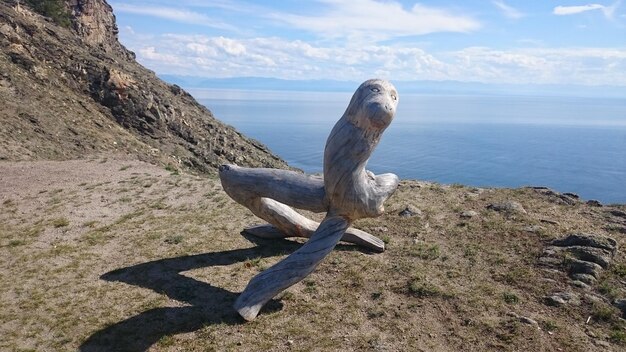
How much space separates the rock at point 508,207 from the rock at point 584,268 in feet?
12.0

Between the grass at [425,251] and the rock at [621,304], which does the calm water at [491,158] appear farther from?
the rock at [621,304]

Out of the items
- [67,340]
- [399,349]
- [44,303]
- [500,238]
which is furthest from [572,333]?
[44,303]

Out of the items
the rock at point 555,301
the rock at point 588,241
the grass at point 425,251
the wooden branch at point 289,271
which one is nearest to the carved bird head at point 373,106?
the wooden branch at point 289,271

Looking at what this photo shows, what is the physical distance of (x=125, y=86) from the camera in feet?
115

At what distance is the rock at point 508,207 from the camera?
49.2 ft

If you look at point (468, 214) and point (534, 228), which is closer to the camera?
point (534, 228)

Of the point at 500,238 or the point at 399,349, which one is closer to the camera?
the point at 399,349

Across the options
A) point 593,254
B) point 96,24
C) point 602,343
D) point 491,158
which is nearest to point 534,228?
point 593,254

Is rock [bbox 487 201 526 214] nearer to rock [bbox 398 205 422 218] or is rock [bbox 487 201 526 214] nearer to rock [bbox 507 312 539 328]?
rock [bbox 398 205 422 218]

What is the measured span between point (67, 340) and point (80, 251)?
4.47 m

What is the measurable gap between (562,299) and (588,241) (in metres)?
2.70

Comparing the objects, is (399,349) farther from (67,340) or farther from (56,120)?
(56,120)

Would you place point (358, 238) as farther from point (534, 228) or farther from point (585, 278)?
point (585, 278)

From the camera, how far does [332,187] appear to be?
10.4m
